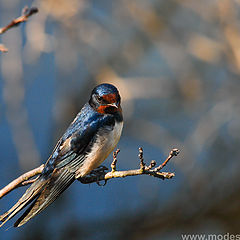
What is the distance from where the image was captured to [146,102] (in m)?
6.08

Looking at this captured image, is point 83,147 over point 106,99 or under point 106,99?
under

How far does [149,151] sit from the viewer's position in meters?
6.26

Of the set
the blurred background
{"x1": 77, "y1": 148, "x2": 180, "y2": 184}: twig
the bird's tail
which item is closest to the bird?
the bird's tail

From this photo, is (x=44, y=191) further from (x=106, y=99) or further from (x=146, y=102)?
(x=146, y=102)

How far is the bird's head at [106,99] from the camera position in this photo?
Answer: 10.3 feet

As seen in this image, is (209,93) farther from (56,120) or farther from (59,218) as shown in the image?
(59,218)

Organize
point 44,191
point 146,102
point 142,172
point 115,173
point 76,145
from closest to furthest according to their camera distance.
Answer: point 142,172, point 115,173, point 44,191, point 76,145, point 146,102

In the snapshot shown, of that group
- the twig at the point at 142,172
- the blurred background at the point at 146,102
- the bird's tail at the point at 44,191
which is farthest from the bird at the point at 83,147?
the blurred background at the point at 146,102

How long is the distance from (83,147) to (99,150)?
0.45 feet

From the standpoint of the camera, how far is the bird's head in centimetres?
314

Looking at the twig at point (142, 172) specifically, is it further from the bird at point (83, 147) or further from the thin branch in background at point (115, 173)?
the bird at point (83, 147)

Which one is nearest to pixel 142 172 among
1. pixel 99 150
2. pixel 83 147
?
pixel 99 150

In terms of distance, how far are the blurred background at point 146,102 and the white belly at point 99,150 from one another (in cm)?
229

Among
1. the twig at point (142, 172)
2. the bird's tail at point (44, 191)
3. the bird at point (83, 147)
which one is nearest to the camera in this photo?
the twig at point (142, 172)
